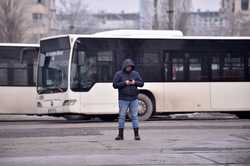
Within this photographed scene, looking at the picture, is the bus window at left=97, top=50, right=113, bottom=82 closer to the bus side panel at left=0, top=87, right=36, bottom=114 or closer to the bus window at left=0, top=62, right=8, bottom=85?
the bus side panel at left=0, top=87, right=36, bottom=114

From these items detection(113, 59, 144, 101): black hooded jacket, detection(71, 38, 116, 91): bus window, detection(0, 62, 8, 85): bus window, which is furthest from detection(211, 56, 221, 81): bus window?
detection(113, 59, 144, 101): black hooded jacket

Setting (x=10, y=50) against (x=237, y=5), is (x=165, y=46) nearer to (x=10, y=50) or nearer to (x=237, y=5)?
(x=10, y=50)

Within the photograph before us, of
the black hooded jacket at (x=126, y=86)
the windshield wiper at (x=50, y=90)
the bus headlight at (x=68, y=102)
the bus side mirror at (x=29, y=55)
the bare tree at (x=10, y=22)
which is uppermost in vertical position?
the bare tree at (x=10, y=22)

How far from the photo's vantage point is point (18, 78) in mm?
26750

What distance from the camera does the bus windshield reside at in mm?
23891

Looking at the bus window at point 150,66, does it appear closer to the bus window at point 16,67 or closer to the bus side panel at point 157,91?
the bus side panel at point 157,91

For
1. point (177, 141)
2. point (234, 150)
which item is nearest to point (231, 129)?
point (177, 141)

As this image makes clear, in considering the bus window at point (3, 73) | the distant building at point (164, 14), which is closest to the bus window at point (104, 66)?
the bus window at point (3, 73)

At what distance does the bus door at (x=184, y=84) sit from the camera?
24828 millimetres

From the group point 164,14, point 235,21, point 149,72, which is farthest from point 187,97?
point 235,21

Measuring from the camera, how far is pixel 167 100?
81.3ft

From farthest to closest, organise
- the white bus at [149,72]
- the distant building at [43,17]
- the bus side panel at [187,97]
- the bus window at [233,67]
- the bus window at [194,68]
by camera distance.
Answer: the distant building at [43,17] → the bus window at [233,67] → the bus window at [194,68] → the bus side panel at [187,97] → the white bus at [149,72]

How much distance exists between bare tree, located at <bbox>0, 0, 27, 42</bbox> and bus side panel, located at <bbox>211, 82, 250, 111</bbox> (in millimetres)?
27398

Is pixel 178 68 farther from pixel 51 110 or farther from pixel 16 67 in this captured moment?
pixel 16 67
